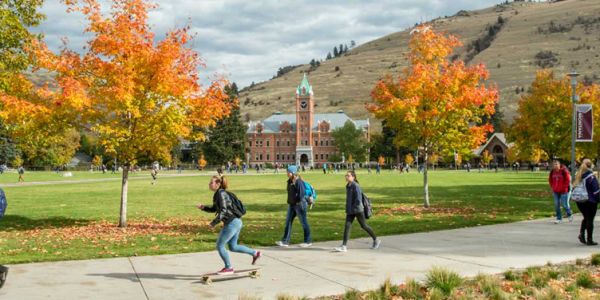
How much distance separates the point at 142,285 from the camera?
337 inches

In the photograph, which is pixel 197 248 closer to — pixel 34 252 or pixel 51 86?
pixel 34 252

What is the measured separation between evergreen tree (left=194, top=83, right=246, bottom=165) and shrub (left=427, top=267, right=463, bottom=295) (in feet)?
341

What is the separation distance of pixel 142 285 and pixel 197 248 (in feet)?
12.1

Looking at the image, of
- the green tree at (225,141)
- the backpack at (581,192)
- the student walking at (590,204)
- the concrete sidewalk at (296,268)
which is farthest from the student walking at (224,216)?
the green tree at (225,141)

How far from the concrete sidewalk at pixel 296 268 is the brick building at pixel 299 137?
144 meters

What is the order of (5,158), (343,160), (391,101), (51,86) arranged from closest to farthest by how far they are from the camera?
(51,86) < (391,101) < (5,158) < (343,160)

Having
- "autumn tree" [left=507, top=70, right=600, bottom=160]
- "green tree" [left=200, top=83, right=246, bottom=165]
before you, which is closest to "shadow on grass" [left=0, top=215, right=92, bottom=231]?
"autumn tree" [left=507, top=70, right=600, bottom=160]

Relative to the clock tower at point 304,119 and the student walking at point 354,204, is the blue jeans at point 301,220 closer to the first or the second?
the student walking at point 354,204

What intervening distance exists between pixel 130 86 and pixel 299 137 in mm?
144263

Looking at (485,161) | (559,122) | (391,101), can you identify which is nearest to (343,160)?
(485,161)

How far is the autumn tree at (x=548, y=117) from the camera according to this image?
31578 millimetres

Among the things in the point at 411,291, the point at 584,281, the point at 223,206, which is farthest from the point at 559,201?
the point at 223,206

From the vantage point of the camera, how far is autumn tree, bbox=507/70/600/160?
104 ft

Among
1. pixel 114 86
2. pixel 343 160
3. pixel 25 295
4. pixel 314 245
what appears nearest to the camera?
pixel 25 295
